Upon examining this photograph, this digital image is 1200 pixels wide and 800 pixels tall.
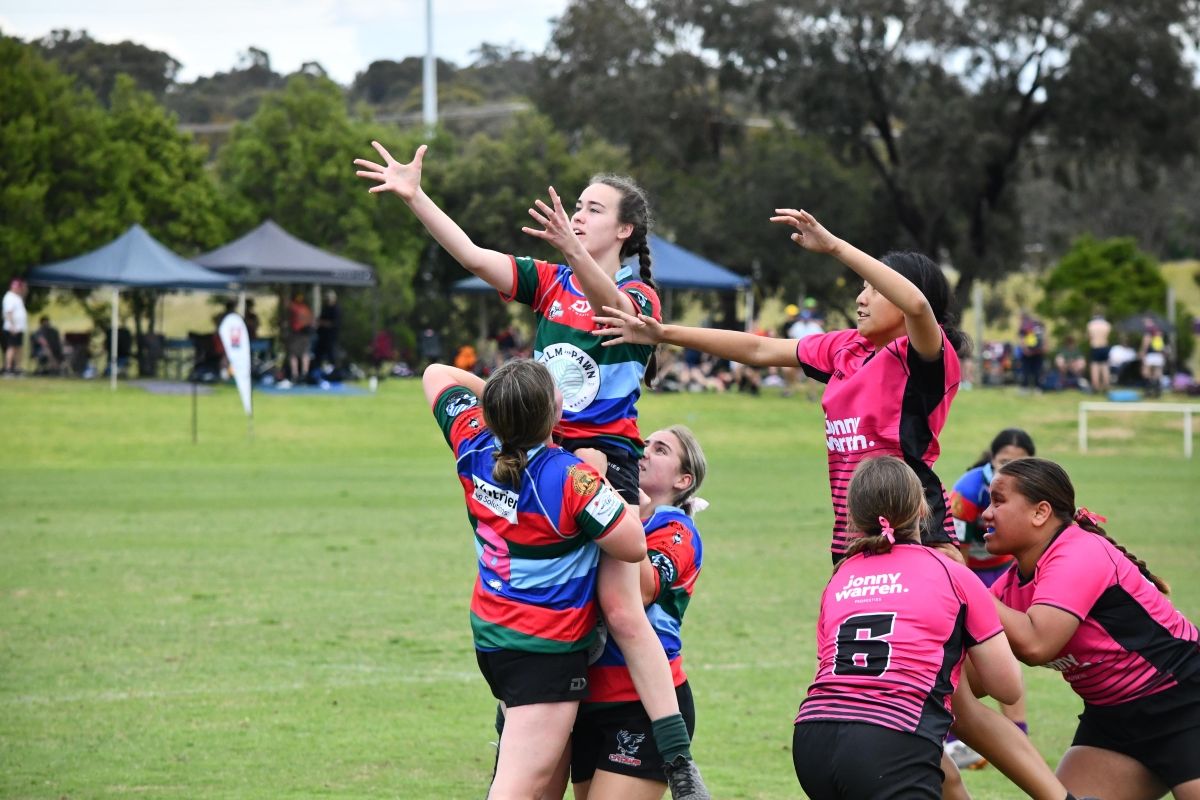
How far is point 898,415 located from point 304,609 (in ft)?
26.3

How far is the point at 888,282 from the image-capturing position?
5.11 m

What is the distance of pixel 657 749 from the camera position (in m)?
5.18

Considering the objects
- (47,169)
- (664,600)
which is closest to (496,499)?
(664,600)

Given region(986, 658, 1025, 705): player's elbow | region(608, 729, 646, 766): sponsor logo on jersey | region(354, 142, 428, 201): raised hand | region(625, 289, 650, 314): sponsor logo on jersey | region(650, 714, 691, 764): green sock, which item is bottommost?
region(608, 729, 646, 766): sponsor logo on jersey

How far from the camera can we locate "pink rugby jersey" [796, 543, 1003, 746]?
15.6ft

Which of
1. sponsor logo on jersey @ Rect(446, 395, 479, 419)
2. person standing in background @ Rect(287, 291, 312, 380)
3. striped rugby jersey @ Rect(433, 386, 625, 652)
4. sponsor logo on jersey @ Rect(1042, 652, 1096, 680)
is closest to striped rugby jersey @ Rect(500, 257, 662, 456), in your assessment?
sponsor logo on jersey @ Rect(446, 395, 479, 419)

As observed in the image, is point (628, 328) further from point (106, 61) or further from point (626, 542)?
point (106, 61)

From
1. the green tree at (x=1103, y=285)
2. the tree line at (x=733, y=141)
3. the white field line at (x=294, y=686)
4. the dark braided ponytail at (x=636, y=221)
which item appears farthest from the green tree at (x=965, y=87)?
the dark braided ponytail at (x=636, y=221)

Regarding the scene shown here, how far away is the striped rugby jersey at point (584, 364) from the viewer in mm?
5602

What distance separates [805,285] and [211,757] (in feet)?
136

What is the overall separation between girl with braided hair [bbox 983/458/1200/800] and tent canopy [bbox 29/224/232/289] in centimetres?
2800

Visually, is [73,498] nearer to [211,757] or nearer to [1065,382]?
[211,757]

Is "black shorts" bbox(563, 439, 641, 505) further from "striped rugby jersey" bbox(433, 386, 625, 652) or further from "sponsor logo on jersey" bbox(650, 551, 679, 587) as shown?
"striped rugby jersey" bbox(433, 386, 625, 652)

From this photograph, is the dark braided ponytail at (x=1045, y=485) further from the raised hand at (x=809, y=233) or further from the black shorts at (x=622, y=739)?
the black shorts at (x=622, y=739)
